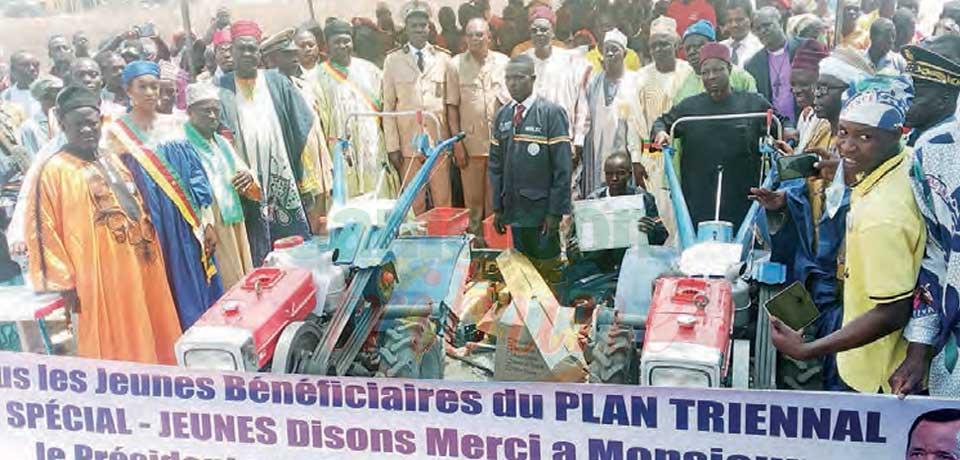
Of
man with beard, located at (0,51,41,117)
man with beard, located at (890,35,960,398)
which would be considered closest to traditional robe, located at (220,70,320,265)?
man with beard, located at (0,51,41,117)

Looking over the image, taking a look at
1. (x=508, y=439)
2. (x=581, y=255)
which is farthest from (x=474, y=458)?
(x=581, y=255)

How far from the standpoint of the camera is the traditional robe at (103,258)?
139 inches

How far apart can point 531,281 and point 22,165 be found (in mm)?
2225

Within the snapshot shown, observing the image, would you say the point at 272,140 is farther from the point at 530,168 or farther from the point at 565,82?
the point at 565,82

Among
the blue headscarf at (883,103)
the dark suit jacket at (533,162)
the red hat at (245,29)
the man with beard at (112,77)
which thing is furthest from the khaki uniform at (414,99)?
the blue headscarf at (883,103)

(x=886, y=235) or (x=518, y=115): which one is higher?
(x=518, y=115)

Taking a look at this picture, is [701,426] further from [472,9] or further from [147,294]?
[147,294]

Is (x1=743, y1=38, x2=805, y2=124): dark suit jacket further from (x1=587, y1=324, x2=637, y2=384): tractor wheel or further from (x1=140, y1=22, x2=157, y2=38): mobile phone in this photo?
(x1=140, y1=22, x2=157, y2=38): mobile phone

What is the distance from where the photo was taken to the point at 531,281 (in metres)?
3.50

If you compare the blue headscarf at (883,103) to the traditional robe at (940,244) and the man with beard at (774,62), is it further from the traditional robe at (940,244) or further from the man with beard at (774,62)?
the man with beard at (774,62)

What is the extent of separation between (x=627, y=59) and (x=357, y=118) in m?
1.19

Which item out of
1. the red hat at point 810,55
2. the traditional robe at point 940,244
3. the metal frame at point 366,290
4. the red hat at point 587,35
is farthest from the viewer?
the metal frame at point 366,290

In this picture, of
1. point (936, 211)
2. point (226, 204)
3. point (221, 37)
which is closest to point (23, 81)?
point (221, 37)

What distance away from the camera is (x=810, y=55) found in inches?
119
